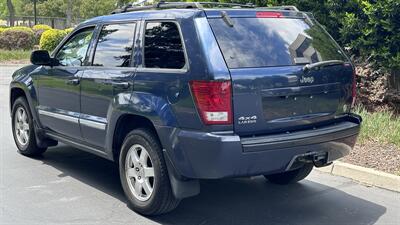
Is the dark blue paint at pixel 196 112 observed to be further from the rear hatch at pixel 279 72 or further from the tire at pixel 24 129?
the tire at pixel 24 129

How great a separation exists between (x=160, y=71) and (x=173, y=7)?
0.85m

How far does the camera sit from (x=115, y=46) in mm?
5203

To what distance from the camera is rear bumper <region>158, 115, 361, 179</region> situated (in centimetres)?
400

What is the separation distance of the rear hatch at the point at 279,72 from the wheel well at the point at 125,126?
3.18ft

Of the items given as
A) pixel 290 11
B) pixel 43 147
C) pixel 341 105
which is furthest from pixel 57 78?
pixel 341 105

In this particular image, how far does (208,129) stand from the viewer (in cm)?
405

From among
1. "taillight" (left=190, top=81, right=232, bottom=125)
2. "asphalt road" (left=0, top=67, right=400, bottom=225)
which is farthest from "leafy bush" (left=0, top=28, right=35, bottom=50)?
"taillight" (left=190, top=81, right=232, bottom=125)

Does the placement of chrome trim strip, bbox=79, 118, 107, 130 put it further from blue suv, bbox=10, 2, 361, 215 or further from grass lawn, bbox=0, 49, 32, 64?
grass lawn, bbox=0, 49, 32, 64

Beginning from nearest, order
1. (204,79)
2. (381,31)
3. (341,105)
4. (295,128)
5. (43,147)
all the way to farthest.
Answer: (204,79), (295,128), (341,105), (43,147), (381,31)

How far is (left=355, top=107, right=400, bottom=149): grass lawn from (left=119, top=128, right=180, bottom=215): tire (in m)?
3.52

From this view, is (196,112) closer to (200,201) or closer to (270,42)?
A: (270,42)

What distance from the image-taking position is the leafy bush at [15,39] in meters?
26.7

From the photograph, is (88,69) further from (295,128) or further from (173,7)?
(295,128)

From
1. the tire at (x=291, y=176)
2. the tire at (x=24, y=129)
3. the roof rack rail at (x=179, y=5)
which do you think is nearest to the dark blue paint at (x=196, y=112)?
the roof rack rail at (x=179, y=5)
